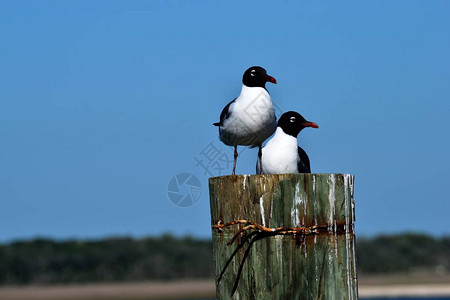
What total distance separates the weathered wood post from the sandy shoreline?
43518 mm

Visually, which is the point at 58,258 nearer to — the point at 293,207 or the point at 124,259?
the point at 124,259

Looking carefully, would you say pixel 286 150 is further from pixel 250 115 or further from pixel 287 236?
pixel 287 236

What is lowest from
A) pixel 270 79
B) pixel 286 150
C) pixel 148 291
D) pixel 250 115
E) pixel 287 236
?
pixel 148 291

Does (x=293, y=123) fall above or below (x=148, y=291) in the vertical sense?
above

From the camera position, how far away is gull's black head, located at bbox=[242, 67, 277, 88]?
27.0 ft

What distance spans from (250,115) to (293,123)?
187 centimetres

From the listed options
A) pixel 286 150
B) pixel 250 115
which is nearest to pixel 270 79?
pixel 250 115

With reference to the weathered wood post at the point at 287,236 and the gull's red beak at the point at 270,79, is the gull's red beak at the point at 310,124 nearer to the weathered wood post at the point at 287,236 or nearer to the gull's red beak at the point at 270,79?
the gull's red beak at the point at 270,79

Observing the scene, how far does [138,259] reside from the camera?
6059 centimetres

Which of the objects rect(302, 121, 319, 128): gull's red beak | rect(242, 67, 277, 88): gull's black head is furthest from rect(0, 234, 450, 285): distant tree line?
rect(242, 67, 277, 88): gull's black head

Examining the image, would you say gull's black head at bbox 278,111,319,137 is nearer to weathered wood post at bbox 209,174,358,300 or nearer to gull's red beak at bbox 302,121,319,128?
gull's red beak at bbox 302,121,319,128

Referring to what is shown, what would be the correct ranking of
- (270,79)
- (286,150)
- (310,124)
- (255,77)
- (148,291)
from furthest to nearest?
(148,291), (310,124), (286,150), (270,79), (255,77)

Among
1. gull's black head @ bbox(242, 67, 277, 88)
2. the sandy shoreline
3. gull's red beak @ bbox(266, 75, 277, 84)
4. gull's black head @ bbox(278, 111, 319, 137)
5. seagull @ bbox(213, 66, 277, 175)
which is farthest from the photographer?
the sandy shoreline

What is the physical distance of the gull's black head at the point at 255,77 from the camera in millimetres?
8227
